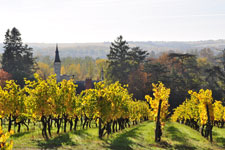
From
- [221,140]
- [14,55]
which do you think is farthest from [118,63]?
[221,140]

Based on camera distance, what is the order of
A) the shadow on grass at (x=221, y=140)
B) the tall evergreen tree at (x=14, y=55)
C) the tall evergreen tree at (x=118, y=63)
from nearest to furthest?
the shadow on grass at (x=221, y=140)
the tall evergreen tree at (x=14, y=55)
the tall evergreen tree at (x=118, y=63)

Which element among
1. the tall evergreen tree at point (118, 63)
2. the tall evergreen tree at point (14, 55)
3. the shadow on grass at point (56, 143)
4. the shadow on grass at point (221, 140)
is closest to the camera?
the shadow on grass at point (56, 143)

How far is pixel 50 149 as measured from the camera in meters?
24.2

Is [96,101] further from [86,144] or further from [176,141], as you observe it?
[176,141]

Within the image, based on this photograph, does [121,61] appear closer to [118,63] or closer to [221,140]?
[118,63]

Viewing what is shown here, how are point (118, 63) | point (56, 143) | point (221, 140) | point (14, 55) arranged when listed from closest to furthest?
point (56, 143) → point (221, 140) → point (14, 55) → point (118, 63)

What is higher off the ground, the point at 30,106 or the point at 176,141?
the point at 30,106

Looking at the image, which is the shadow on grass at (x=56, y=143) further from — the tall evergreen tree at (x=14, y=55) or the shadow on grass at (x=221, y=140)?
the tall evergreen tree at (x=14, y=55)

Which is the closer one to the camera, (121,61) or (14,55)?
(14,55)

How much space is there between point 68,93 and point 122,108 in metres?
8.86

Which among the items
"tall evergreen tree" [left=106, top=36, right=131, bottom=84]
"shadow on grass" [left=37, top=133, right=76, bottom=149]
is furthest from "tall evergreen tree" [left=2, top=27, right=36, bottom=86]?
"shadow on grass" [left=37, top=133, right=76, bottom=149]

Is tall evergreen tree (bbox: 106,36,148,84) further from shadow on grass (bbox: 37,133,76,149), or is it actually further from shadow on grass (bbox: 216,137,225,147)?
shadow on grass (bbox: 37,133,76,149)

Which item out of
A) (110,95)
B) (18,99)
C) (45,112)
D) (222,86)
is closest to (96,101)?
(110,95)

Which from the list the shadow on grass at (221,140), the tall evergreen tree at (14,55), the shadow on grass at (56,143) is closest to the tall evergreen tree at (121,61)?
the tall evergreen tree at (14,55)
